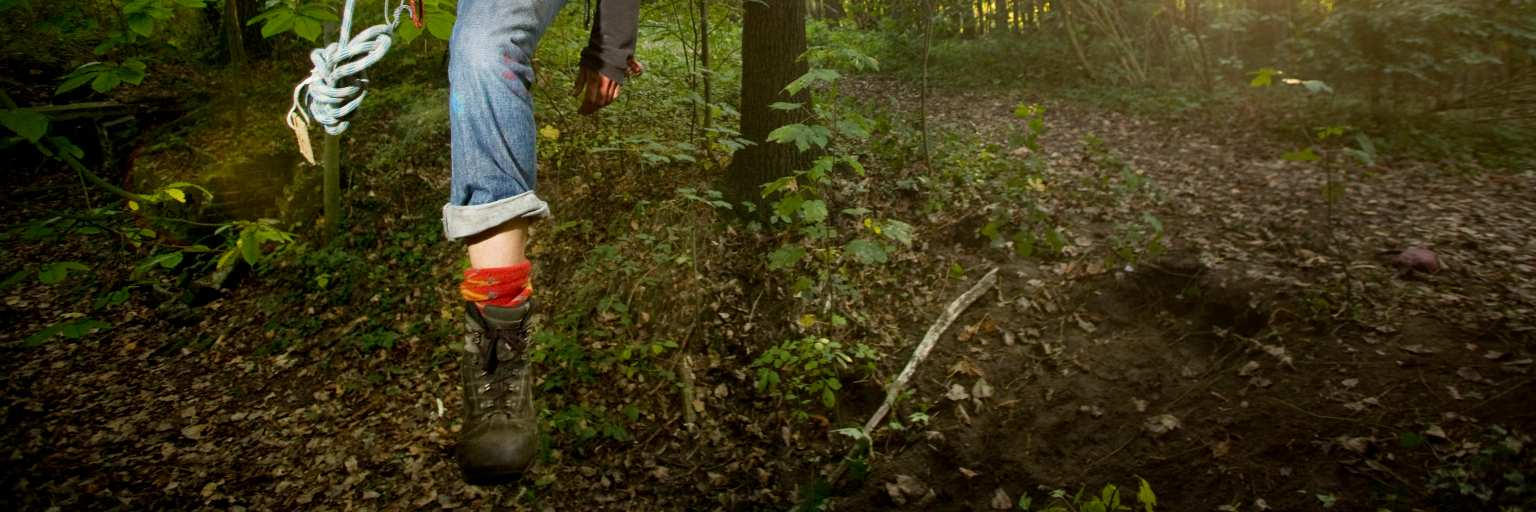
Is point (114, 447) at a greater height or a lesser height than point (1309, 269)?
lesser

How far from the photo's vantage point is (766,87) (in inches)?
217

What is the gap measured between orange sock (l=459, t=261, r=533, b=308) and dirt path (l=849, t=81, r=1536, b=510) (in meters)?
2.75

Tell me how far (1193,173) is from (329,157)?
27.9 ft

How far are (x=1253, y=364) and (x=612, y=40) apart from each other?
4238mm

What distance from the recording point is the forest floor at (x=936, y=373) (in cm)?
364

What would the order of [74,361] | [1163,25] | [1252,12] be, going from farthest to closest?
[1163,25] < [1252,12] < [74,361]

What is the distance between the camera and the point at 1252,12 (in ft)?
33.3

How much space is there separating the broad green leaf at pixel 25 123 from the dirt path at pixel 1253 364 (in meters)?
3.94

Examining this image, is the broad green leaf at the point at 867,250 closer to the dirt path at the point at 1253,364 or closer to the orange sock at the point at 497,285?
the dirt path at the point at 1253,364

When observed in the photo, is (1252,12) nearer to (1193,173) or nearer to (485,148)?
(1193,173)

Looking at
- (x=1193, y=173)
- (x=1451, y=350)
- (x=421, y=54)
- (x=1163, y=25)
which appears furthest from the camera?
(x=1163, y=25)

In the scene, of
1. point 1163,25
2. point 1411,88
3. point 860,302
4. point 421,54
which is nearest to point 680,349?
point 860,302

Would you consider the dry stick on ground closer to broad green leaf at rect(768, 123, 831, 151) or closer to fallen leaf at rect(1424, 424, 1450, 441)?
broad green leaf at rect(768, 123, 831, 151)

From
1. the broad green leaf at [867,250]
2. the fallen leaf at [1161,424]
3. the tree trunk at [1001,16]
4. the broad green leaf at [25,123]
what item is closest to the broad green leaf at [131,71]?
the broad green leaf at [25,123]
